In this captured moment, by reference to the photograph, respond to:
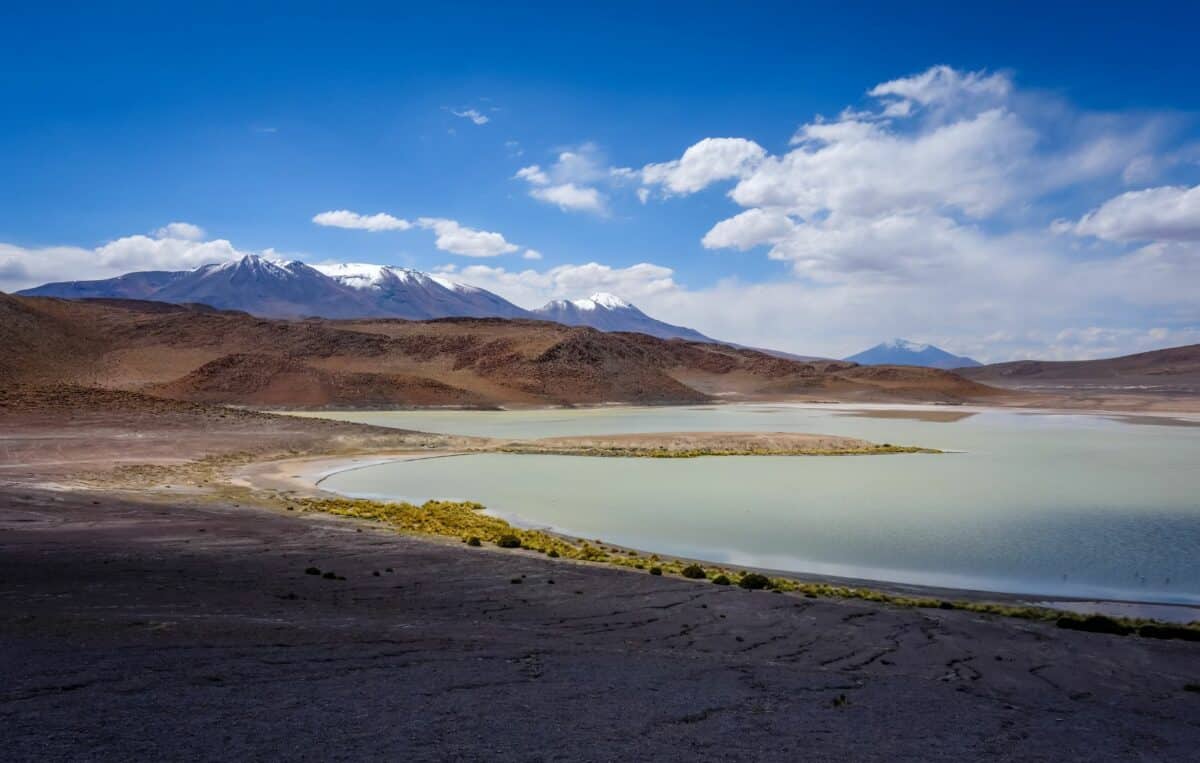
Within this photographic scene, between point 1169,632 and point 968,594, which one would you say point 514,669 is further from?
point 1169,632

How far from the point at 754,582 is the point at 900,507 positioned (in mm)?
12204

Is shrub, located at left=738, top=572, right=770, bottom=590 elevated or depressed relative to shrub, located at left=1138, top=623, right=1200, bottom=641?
elevated

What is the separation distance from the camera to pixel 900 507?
80.5ft

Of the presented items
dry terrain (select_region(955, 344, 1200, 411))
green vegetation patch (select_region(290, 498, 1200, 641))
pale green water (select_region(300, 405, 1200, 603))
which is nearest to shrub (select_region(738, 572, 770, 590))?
green vegetation patch (select_region(290, 498, 1200, 641))

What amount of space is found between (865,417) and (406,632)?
244 feet

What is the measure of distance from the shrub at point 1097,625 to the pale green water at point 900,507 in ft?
8.76

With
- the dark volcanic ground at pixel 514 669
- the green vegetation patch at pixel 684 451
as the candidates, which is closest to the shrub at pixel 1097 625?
the dark volcanic ground at pixel 514 669

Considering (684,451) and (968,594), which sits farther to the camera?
(684,451)

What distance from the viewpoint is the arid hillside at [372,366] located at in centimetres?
8581

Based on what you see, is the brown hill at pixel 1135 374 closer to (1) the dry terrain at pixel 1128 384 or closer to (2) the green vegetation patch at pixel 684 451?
(1) the dry terrain at pixel 1128 384

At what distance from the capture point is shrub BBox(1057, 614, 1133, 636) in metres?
12.0

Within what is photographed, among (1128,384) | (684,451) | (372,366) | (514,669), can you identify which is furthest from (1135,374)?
(514,669)

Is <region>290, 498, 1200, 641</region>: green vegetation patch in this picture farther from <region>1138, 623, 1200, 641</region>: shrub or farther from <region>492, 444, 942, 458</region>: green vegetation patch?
<region>492, 444, 942, 458</region>: green vegetation patch

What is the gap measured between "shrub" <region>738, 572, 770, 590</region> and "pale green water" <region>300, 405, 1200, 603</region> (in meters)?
2.57
